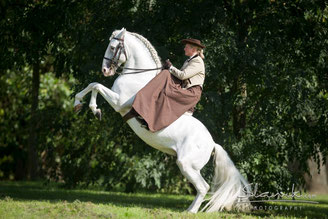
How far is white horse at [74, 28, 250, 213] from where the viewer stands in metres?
8.48

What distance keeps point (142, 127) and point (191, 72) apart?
129cm

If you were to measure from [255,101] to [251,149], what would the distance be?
1275 millimetres

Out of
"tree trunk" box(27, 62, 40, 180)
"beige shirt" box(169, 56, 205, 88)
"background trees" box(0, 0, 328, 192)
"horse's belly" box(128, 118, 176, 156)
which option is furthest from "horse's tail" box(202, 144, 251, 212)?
"tree trunk" box(27, 62, 40, 180)

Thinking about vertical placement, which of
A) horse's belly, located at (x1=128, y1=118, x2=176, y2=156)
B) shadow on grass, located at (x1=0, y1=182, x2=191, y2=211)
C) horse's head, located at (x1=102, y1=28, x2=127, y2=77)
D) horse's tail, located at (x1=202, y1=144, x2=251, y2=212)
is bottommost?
shadow on grass, located at (x1=0, y1=182, x2=191, y2=211)

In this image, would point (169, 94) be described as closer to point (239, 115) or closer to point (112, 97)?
point (112, 97)

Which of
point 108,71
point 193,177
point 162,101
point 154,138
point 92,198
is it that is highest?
point 108,71

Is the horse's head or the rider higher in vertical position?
the horse's head

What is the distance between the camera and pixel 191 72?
8516mm

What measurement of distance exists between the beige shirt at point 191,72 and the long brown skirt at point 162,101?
0.15 meters

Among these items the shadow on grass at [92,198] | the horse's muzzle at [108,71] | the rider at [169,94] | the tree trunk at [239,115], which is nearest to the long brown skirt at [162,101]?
the rider at [169,94]

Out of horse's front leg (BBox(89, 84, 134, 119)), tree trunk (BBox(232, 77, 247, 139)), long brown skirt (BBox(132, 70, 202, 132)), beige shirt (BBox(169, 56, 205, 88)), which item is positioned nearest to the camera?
long brown skirt (BBox(132, 70, 202, 132))

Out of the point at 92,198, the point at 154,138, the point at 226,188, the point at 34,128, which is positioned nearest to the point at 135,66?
the point at 154,138

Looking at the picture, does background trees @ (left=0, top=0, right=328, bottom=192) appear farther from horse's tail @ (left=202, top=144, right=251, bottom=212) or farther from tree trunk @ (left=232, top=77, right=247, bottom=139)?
horse's tail @ (left=202, top=144, right=251, bottom=212)

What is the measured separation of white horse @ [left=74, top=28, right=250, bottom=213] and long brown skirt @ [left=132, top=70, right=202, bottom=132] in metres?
0.19
